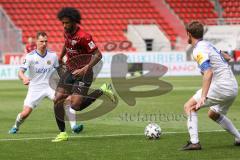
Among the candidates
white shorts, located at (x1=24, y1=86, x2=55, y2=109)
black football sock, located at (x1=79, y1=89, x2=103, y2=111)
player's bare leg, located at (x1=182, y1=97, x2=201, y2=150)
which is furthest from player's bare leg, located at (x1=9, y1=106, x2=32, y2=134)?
player's bare leg, located at (x1=182, y1=97, x2=201, y2=150)

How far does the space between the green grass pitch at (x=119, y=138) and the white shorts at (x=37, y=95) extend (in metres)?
0.56

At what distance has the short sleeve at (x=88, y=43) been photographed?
11.5 meters

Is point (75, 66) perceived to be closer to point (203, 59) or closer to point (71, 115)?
point (71, 115)

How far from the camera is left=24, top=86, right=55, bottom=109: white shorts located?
507 inches

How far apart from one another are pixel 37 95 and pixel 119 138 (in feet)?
6.75

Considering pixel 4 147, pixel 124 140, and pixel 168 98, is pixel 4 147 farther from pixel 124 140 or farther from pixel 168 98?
pixel 168 98

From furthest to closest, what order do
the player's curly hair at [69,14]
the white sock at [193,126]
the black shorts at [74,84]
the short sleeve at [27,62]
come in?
the short sleeve at [27,62], the black shorts at [74,84], the player's curly hair at [69,14], the white sock at [193,126]

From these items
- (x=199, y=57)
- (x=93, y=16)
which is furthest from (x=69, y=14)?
(x=93, y=16)

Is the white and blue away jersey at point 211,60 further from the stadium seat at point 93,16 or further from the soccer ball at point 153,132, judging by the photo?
the stadium seat at point 93,16

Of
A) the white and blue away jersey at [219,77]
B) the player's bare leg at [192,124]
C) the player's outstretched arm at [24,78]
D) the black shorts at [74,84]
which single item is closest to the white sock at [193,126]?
the player's bare leg at [192,124]

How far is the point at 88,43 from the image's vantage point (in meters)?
11.6

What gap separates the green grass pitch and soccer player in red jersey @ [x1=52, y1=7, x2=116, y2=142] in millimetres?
591

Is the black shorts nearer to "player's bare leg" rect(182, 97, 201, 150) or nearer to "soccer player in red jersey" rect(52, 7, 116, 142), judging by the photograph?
"soccer player in red jersey" rect(52, 7, 116, 142)

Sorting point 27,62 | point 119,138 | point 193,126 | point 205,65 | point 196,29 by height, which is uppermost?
point 196,29
